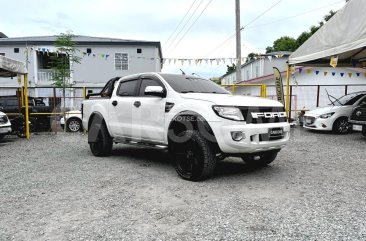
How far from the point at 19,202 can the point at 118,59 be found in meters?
20.3

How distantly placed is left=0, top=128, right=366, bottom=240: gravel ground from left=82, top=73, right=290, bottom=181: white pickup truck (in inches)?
17.8

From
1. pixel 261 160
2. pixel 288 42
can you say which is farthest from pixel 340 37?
pixel 288 42

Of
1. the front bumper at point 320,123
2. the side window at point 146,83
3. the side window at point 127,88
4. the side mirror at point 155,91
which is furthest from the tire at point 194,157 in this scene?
the front bumper at point 320,123

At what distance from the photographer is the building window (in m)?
22.8

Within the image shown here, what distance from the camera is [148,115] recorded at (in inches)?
207

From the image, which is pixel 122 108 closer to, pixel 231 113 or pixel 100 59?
pixel 231 113

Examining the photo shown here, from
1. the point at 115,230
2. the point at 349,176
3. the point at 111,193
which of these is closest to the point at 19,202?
the point at 111,193

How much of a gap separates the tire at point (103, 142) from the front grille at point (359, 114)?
6822 millimetres

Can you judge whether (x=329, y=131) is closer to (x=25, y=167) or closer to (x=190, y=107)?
(x=190, y=107)

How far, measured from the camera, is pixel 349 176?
15.5 feet

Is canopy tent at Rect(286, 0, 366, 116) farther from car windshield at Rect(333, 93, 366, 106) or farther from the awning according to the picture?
the awning

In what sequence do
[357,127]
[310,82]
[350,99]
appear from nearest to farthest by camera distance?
1. [357,127]
2. [350,99]
3. [310,82]

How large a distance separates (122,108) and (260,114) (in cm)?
289

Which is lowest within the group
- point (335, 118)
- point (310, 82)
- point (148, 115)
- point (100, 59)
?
point (335, 118)
